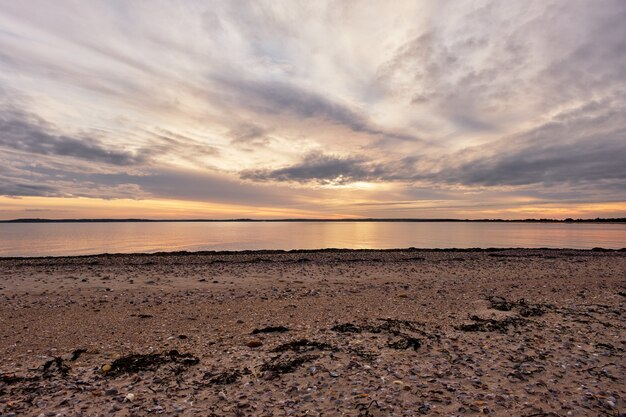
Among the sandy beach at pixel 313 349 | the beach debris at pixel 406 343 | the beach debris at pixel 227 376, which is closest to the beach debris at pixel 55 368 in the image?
the sandy beach at pixel 313 349

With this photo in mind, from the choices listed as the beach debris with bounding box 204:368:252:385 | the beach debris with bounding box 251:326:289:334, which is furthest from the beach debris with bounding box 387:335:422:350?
the beach debris with bounding box 204:368:252:385

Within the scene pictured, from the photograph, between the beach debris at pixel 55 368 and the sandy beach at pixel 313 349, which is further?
the beach debris at pixel 55 368

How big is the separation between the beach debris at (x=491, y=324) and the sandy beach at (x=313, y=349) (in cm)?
6

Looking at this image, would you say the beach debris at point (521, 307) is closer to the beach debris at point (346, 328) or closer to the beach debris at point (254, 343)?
the beach debris at point (346, 328)

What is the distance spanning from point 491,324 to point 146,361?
1047 cm

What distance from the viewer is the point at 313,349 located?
955cm

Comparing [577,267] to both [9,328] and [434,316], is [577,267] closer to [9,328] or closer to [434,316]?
[434,316]

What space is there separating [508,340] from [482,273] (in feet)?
49.6

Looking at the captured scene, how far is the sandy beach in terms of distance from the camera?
22.1 feet

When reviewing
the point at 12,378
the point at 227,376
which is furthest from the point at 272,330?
the point at 12,378

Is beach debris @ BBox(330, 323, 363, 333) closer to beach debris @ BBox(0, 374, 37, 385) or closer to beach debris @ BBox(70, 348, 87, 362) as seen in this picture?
beach debris @ BBox(70, 348, 87, 362)

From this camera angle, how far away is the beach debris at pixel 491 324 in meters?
11.2

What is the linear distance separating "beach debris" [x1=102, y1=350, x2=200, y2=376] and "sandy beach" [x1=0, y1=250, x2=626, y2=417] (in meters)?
0.05

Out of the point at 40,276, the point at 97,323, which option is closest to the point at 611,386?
the point at 97,323
